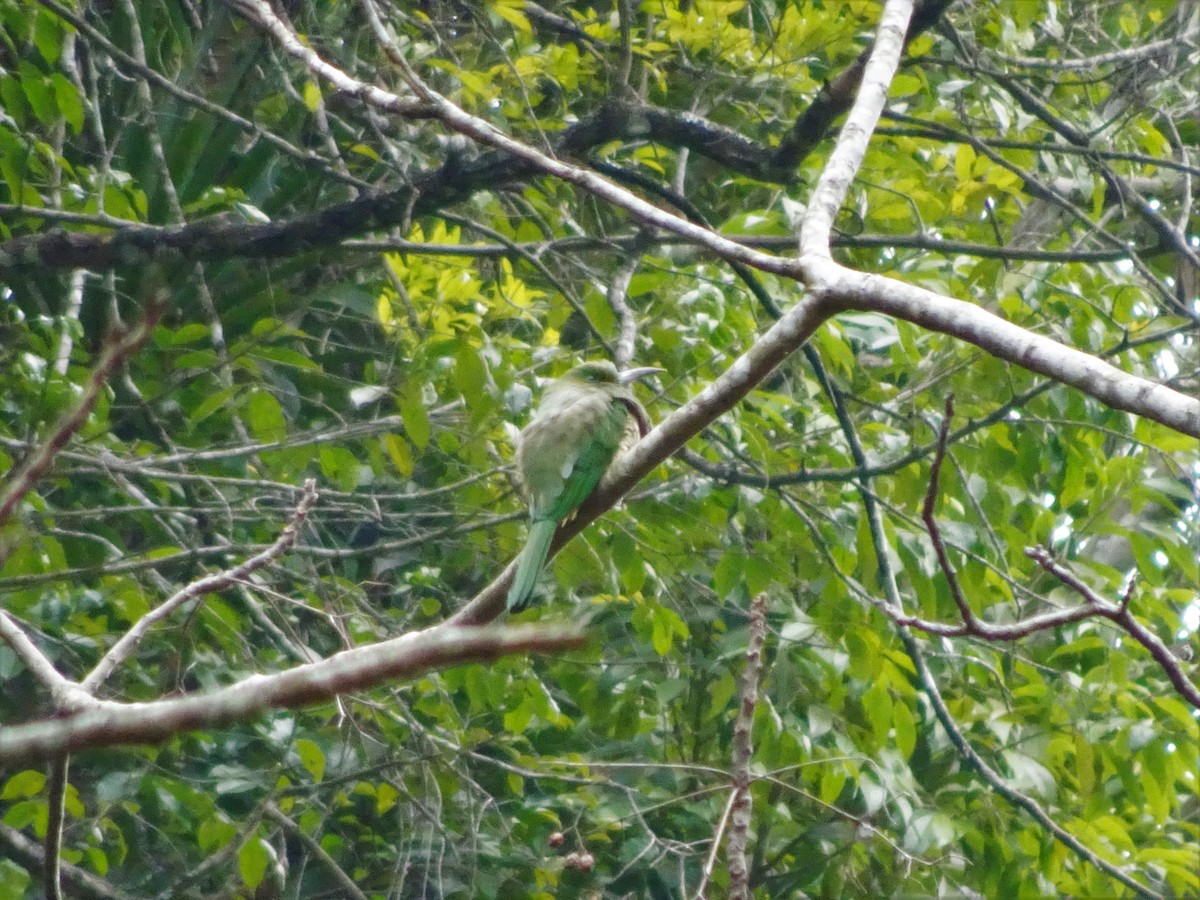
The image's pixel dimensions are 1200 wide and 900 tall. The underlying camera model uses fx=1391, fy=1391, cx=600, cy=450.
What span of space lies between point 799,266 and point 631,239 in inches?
80.8

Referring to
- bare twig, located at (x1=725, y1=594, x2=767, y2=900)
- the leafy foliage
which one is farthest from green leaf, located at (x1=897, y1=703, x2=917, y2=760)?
bare twig, located at (x1=725, y1=594, x2=767, y2=900)

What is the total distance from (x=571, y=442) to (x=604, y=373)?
0.52 metres

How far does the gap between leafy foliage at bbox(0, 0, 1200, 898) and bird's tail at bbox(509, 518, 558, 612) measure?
0.39m

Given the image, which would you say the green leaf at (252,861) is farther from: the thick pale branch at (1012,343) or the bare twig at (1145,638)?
the bare twig at (1145,638)

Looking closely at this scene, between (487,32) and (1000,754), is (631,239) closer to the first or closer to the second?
(487,32)

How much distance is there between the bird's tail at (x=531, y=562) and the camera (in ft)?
11.5

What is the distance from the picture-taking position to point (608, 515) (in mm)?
4406

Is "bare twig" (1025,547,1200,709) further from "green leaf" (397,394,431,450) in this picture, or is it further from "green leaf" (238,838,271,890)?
"green leaf" (238,838,271,890)


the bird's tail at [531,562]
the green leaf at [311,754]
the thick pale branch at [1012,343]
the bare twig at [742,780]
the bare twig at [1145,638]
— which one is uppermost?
the thick pale branch at [1012,343]

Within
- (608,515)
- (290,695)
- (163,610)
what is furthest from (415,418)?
(290,695)

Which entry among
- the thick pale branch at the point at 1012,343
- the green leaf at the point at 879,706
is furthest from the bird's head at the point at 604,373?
the thick pale branch at the point at 1012,343

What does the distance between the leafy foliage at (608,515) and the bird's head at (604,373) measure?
0.32ft

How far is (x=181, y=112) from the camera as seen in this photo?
5594 millimetres

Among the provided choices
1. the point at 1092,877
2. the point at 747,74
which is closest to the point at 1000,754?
the point at 1092,877
